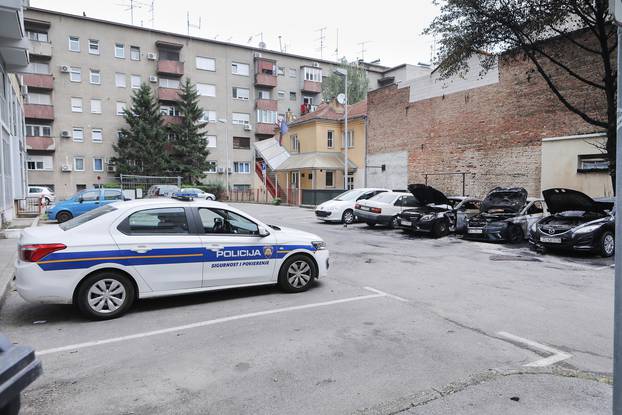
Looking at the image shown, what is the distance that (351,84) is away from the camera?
171 feet

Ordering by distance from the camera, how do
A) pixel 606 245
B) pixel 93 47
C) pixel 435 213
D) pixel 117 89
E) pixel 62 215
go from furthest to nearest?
pixel 117 89, pixel 93 47, pixel 62 215, pixel 435 213, pixel 606 245

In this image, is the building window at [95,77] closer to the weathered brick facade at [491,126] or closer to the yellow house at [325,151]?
the yellow house at [325,151]

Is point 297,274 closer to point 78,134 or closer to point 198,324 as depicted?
point 198,324

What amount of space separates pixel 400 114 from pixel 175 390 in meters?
25.9

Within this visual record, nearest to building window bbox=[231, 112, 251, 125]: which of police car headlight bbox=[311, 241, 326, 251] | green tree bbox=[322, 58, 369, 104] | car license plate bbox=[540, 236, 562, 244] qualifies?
green tree bbox=[322, 58, 369, 104]

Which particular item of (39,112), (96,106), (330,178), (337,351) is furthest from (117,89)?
(337,351)

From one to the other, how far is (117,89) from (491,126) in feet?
119

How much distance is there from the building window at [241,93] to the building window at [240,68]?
5.93 feet

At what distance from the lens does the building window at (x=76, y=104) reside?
40.5 m

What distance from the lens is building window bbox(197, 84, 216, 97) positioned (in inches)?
1848

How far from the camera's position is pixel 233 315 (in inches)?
230

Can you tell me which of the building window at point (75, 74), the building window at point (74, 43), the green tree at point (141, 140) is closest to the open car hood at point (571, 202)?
the green tree at point (141, 140)

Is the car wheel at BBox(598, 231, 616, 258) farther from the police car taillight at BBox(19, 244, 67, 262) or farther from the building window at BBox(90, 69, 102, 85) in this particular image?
the building window at BBox(90, 69, 102, 85)

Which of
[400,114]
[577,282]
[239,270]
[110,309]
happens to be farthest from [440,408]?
[400,114]
